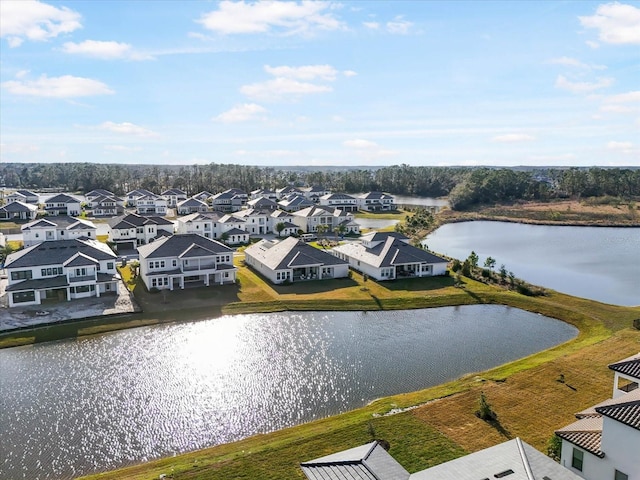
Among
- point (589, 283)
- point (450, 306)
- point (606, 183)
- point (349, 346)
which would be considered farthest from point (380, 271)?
point (606, 183)

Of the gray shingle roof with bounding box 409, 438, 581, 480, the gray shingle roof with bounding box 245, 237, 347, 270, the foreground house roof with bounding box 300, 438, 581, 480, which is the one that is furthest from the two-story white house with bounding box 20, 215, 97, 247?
the gray shingle roof with bounding box 409, 438, 581, 480

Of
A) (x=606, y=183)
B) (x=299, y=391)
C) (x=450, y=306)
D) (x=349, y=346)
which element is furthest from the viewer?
(x=606, y=183)

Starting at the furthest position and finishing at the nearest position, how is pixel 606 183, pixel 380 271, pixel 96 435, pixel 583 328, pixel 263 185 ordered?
1. pixel 263 185
2. pixel 606 183
3. pixel 380 271
4. pixel 583 328
5. pixel 96 435

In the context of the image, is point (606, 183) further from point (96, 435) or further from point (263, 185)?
point (96, 435)

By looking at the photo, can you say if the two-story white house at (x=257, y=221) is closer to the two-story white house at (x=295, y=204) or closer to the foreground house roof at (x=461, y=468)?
the two-story white house at (x=295, y=204)

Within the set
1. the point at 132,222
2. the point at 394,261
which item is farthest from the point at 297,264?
the point at 132,222

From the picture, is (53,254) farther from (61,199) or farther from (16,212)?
(61,199)

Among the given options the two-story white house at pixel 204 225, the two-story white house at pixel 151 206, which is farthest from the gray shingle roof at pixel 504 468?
the two-story white house at pixel 151 206
